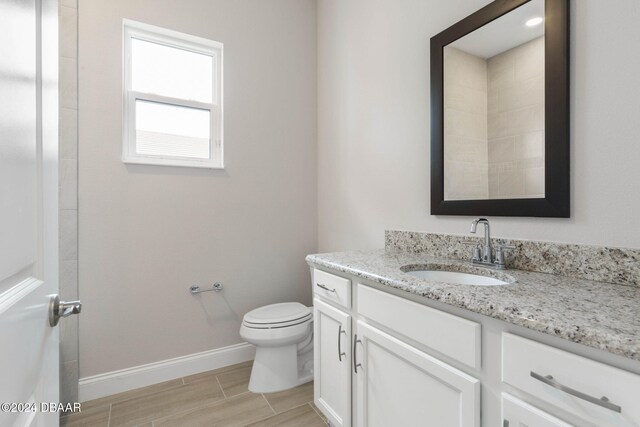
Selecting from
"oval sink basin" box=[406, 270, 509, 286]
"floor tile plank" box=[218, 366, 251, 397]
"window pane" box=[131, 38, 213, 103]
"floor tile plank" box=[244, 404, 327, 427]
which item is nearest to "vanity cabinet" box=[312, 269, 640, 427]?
"floor tile plank" box=[244, 404, 327, 427]

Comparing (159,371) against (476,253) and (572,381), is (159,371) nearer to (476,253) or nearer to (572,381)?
(476,253)

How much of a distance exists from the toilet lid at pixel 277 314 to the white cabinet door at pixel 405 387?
71cm

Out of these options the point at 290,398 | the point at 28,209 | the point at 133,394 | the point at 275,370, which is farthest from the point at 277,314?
the point at 28,209

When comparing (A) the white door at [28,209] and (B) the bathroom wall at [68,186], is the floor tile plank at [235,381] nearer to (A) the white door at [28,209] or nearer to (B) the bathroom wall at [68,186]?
(B) the bathroom wall at [68,186]

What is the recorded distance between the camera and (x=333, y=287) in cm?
137

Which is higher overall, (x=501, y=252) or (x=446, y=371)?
(x=501, y=252)

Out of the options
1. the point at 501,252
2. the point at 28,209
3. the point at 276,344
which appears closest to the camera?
the point at 28,209

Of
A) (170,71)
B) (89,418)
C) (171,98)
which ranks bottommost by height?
(89,418)

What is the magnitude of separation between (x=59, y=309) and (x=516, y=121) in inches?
63.4

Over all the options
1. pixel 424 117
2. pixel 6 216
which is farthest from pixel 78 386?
pixel 424 117

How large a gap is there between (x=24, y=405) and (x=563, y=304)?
1.13 meters

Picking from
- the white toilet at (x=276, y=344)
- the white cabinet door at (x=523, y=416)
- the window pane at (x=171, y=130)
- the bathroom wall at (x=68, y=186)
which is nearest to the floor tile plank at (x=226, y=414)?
the white toilet at (x=276, y=344)

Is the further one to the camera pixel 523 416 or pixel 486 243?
pixel 486 243

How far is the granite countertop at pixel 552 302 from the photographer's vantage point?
0.58m
